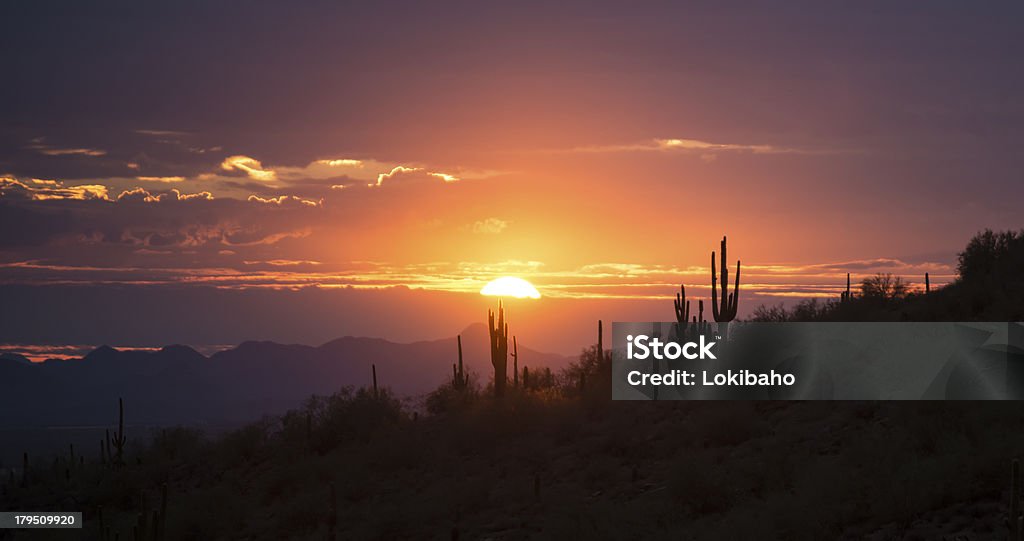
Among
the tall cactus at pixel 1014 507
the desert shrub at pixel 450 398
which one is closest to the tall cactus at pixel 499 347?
the desert shrub at pixel 450 398

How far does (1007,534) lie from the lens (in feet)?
64.7

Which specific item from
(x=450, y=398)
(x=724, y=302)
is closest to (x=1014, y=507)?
(x=724, y=302)

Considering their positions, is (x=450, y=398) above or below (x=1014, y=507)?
below

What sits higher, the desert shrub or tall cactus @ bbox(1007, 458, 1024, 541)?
tall cactus @ bbox(1007, 458, 1024, 541)

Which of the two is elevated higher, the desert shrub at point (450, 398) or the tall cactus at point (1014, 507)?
the tall cactus at point (1014, 507)

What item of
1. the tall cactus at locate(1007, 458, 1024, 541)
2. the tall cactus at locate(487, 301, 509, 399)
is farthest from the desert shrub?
the tall cactus at locate(1007, 458, 1024, 541)

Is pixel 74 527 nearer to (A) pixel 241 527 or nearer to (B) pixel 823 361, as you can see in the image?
(A) pixel 241 527

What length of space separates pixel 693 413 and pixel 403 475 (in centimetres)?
1286

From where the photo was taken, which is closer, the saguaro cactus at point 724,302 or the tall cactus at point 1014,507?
the tall cactus at point 1014,507

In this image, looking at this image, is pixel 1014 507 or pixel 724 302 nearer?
pixel 1014 507

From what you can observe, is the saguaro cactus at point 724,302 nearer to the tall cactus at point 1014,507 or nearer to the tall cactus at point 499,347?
the tall cactus at point 499,347

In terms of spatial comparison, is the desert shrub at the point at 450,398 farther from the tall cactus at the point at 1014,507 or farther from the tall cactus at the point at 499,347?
the tall cactus at the point at 1014,507

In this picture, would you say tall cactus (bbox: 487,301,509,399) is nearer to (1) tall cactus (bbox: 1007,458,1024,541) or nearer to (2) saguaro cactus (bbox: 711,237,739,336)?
(2) saguaro cactus (bbox: 711,237,739,336)

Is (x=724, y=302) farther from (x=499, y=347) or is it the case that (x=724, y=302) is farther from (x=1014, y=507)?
(x=1014, y=507)
